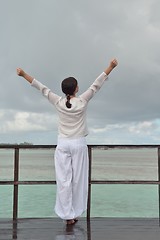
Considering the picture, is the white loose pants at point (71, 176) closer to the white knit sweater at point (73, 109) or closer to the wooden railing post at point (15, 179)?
the white knit sweater at point (73, 109)

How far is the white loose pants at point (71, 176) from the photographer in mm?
3961

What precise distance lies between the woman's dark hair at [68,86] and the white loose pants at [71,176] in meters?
0.40

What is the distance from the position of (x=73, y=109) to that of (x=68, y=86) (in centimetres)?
23

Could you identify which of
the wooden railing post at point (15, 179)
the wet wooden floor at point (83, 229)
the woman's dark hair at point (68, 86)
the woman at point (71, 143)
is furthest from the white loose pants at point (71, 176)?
the wooden railing post at point (15, 179)

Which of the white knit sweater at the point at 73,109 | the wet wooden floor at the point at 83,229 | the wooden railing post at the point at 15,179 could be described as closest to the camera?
the wet wooden floor at the point at 83,229

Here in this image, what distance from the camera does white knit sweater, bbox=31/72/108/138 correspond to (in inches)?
154

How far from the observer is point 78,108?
3904 mm

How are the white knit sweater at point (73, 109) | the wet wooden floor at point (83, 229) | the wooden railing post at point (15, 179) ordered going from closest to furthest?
the wet wooden floor at point (83, 229) → the white knit sweater at point (73, 109) → the wooden railing post at point (15, 179)

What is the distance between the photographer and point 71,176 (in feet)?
13.2

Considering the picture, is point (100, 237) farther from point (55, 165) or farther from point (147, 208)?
point (147, 208)

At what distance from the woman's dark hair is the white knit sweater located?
0.04 meters

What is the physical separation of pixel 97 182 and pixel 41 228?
87 centimetres

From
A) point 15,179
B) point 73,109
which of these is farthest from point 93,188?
point 73,109

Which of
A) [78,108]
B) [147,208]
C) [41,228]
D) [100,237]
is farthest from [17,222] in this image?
[147,208]
